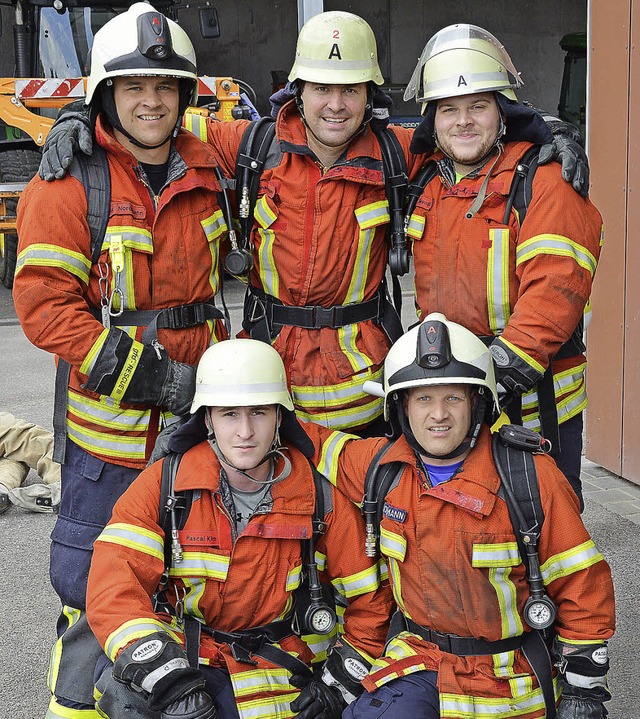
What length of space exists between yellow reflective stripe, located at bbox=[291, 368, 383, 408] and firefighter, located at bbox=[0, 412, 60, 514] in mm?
2594

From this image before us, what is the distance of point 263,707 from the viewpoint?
9.61 ft

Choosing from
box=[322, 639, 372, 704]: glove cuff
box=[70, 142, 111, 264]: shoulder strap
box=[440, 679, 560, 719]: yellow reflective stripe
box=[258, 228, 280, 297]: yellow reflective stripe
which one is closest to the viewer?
box=[440, 679, 560, 719]: yellow reflective stripe

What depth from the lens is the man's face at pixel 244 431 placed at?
9.86 feet

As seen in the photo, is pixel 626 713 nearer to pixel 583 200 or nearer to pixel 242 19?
pixel 583 200

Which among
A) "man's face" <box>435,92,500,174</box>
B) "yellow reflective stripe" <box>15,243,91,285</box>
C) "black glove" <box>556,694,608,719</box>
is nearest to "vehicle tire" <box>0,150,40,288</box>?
"yellow reflective stripe" <box>15,243,91,285</box>

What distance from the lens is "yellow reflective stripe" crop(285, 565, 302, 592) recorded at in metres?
3.04

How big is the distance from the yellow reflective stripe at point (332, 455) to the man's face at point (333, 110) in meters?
0.99

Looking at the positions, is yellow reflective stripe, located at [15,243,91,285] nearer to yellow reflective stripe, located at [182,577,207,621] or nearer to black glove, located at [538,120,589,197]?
yellow reflective stripe, located at [182,577,207,621]

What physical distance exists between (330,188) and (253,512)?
115cm

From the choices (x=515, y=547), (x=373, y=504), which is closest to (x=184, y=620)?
(x=373, y=504)

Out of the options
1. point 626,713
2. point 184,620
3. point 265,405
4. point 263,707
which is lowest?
point 626,713

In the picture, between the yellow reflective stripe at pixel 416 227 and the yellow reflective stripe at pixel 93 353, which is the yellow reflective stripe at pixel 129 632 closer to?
the yellow reflective stripe at pixel 93 353

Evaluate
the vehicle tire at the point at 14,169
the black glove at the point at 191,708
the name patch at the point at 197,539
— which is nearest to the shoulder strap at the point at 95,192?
the name patch at the point at 197,539

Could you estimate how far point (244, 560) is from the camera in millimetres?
2992
